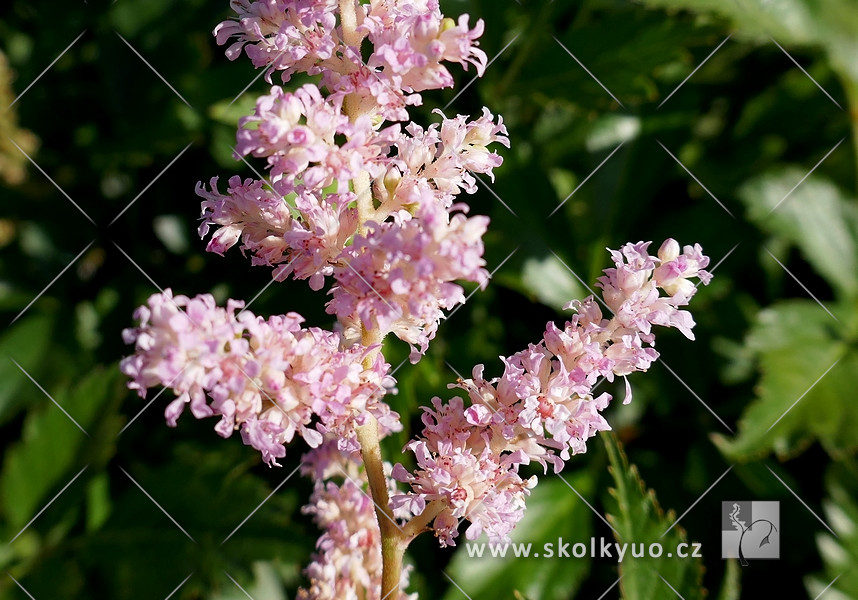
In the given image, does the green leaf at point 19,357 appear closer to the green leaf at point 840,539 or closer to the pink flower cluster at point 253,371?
the pink flower cluster at point 253,371

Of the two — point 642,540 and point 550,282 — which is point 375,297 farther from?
point 550,282

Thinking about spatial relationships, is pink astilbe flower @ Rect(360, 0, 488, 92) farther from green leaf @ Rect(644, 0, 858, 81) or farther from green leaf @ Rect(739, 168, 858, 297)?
green leaf @ Rect(739, 168, 858, 297)

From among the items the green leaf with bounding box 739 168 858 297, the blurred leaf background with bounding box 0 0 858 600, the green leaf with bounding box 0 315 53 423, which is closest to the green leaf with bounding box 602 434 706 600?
the blurred leaf background with bounding box 0 0 858 600

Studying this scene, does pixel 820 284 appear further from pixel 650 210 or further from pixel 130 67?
pixel 130 67

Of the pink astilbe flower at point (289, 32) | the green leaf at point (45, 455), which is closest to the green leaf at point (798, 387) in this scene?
the pink astilbe flower at point (289, 32)

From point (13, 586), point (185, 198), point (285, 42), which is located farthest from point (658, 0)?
point (13, 586)

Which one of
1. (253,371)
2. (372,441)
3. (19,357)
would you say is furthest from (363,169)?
(19,357)
